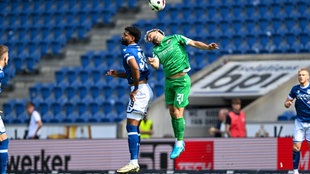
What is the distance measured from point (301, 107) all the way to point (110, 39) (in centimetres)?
1140


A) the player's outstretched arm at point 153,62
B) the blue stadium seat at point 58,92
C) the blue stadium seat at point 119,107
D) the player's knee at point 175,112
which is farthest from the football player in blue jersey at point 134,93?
the blue stadium seat at point 58,92

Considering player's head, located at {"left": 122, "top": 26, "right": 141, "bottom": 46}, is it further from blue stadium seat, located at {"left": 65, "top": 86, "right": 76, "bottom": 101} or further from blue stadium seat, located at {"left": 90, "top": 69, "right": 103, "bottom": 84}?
blue stadium seat, located at {"left": 90, "top": 69, "right": 103, "bottom": 84}

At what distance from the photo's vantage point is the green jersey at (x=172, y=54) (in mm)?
13805

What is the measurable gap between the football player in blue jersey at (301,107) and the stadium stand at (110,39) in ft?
26.8

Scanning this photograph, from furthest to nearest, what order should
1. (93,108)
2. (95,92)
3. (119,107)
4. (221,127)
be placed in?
(95,92), (93,108), (119,107), (221,127)

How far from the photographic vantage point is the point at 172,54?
45.2ft

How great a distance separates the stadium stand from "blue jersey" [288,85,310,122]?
8158 mm

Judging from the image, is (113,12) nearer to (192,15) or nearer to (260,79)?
(192,15)

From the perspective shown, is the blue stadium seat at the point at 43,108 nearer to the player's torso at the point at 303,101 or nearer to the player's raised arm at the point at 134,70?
the player's torso at the point at 303,101

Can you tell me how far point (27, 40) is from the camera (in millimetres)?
26609

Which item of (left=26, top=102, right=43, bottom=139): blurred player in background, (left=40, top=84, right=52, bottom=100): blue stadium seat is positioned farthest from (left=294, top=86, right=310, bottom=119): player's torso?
(left=40, top=84, right=52, bottom=100): blue stadium seat

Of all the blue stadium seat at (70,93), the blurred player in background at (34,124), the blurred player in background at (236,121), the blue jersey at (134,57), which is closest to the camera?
the blue jersey at (134,57)

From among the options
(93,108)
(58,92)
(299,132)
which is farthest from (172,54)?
(58,92)

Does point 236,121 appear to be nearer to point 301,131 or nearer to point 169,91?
point 301,131
